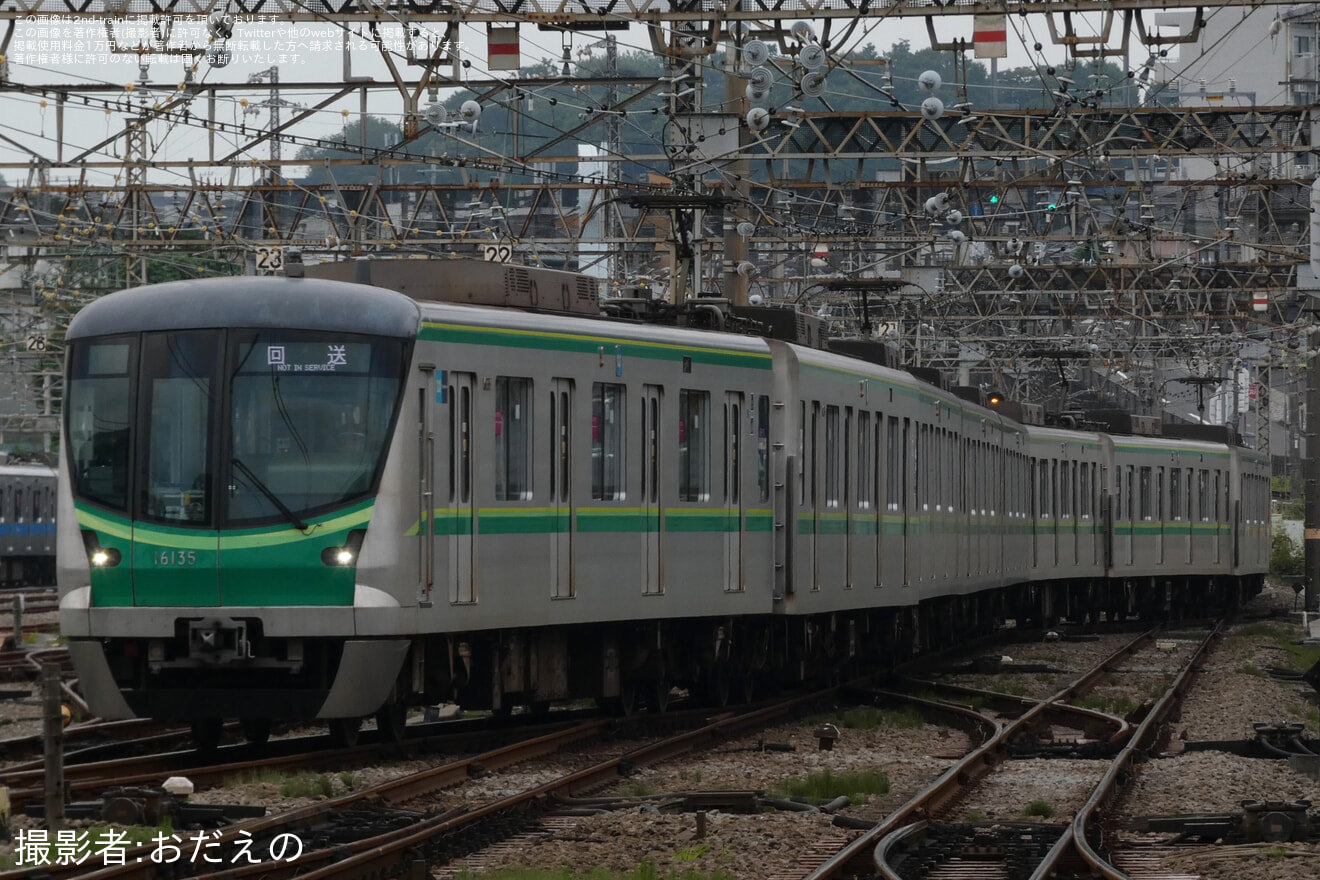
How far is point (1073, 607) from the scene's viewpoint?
34250 mm

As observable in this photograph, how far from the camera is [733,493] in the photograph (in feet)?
51.6

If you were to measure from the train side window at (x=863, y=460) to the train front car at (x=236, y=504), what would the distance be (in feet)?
23.8

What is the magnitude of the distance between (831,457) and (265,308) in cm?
693

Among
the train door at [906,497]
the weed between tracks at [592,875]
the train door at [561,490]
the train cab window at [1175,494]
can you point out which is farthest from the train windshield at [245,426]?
the train cab window at [1175,494]

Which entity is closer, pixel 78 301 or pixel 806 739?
pixel 806 739

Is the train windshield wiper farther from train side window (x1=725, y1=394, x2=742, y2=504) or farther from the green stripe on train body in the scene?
train side window (x1=725, y1=394, x2=742, y2=504)

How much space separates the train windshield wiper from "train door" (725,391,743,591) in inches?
Result: 185

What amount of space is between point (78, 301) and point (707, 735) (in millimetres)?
31231

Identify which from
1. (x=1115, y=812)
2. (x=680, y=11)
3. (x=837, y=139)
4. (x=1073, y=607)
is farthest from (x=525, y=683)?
(x=1073, y=607)

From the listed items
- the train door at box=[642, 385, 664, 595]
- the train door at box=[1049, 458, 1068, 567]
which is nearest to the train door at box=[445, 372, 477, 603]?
the train door at box=[642, 385, 664, 595]

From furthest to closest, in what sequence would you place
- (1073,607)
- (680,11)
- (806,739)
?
(1073,607), (680,11), (806,739)

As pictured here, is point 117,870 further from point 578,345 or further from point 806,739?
point 806,739

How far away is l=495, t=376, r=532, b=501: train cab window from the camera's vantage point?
12.9 m

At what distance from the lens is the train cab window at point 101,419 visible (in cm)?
1191
